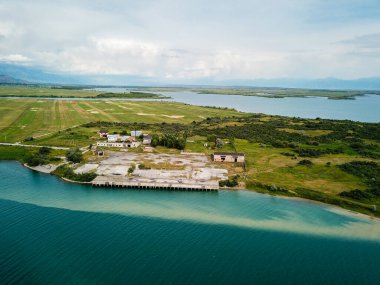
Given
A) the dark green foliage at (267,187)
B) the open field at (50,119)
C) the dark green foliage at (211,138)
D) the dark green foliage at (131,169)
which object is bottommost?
the dark green foliage at (267,187)

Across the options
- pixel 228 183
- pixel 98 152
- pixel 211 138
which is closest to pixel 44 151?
pixel 98 152

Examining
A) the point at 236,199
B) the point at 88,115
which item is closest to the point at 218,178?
the point at 236,199

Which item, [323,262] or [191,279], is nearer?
[191,279]

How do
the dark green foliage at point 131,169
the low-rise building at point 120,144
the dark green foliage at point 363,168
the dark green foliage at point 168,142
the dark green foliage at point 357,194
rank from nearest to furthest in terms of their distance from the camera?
the dark green foliage at point 357,194, the dark green foliage at point 131,169, the dark green foliage at point 363,168, the low-rise building at point 120,144, the dark green foliage at point 168,142

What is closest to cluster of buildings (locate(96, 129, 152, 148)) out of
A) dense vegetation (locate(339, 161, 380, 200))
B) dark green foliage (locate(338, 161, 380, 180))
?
dark green foliage (locate(338, 161, 380, 180))

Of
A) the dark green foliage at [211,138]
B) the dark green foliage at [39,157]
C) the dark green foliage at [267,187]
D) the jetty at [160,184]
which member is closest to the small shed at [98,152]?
the dark green foliage at [39,157]

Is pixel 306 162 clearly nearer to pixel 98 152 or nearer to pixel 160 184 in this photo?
→ pixel 160 184

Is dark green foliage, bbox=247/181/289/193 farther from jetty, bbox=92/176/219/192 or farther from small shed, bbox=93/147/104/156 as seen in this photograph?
small shed, bbox=93/147/104/156

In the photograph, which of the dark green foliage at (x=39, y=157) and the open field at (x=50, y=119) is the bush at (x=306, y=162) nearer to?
the dark green foliage at (x=39, y=157)

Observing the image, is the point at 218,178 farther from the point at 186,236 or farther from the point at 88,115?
the point at 88,115
